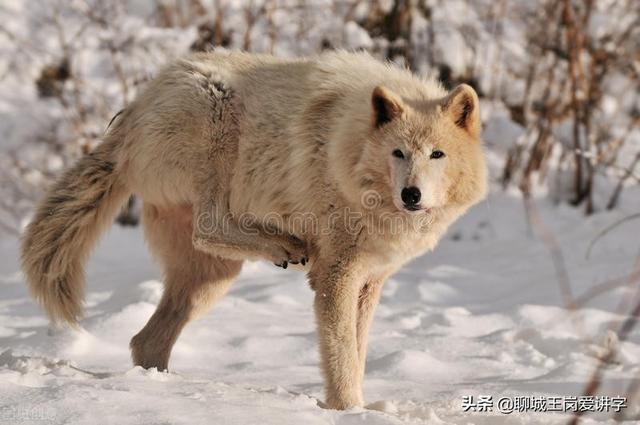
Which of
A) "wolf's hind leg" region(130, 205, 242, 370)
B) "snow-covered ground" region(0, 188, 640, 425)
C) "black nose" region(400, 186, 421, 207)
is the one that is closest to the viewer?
"snow-covered ground" region(0, 188, 640, 425)

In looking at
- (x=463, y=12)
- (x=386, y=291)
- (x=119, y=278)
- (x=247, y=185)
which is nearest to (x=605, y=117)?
(x=463, y=12)

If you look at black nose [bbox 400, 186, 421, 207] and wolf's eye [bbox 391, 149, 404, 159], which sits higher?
wolf's eye [bbox 391, 149, 404, 159]

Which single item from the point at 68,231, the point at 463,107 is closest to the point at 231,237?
the point at 68,231

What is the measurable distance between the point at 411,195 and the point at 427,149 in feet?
0.88

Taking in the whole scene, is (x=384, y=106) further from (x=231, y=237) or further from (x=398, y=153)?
(x=231, y=237)

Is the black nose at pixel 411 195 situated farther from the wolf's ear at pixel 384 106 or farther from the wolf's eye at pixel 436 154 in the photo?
the wolf's ear at pixel 384 106

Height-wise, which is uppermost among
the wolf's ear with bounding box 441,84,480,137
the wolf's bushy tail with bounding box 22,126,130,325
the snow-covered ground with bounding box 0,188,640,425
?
the wolf's ear with bounding box 441,84,480,137

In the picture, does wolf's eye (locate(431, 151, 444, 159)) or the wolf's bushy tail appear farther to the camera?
the wolf's bushy tail

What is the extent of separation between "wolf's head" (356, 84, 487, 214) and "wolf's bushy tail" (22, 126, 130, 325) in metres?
1.49

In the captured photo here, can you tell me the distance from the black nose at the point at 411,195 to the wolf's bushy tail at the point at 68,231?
171 centimetres

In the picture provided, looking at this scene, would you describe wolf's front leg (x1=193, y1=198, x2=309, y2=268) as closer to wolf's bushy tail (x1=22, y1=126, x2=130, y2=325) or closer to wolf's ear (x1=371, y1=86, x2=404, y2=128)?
wolf's bushy tail (x1=22, y1=126, x2=130, y2=325)

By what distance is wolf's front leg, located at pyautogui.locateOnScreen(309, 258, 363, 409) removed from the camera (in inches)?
160

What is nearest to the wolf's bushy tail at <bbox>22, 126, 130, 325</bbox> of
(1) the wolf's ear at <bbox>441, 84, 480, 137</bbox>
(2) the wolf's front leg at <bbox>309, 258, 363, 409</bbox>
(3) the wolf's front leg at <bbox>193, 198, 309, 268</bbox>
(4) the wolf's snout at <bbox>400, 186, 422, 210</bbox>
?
(3) the wolf's front leg at <bbox>193, 198, 309, 268</bbox>

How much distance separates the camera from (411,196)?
377cm
